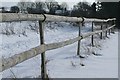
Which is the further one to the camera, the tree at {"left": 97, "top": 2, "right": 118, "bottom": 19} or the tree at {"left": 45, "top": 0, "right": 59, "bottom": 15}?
the tree at {"left": 45, "top": 0, "right": 59, "bottom": 15}

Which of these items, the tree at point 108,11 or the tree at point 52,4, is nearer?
the tree at point 108,11

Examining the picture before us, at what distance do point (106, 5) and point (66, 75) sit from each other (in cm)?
3779

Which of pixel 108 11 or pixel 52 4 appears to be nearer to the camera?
pixel 108 11

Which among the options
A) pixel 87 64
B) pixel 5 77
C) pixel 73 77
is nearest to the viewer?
pixel 5 77

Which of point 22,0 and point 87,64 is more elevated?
point 22,0

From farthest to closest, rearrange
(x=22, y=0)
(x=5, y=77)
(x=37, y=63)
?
(x=22, y=0)
(x=37, y=63)
(x=5, y=77)

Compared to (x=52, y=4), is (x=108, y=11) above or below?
below

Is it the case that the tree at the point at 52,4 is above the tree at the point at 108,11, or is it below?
above

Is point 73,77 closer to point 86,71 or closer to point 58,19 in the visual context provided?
point 86,71

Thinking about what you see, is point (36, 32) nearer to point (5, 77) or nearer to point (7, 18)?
point (5, 77)

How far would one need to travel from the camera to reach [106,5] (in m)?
41.8

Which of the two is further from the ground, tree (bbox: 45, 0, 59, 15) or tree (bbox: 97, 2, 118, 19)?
tree (bbox: 45, 0, 59, 15)

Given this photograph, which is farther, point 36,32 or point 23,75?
point 36,32

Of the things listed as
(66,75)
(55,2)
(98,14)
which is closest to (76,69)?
(66,75)
